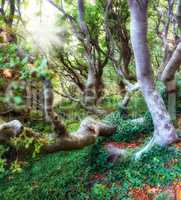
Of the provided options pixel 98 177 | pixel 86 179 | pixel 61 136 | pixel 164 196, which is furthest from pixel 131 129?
pixel 61 136

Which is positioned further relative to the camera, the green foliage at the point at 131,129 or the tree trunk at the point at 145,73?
the green foliage at the point at 131,129

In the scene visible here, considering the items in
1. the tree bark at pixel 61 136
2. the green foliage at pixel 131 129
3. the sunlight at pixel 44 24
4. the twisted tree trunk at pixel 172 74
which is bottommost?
the green foliage at pixel 131 129

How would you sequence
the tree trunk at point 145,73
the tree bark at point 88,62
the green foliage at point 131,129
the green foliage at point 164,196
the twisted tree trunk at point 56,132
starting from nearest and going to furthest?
the twisted tree trunk at point 56,132
the green foliage at point 164,196
the tree trunk at point 145,73
the tree bark at point 88,62
the green foliage at point 131,129

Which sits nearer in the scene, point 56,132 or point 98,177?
point 56,132

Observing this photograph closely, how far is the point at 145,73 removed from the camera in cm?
652

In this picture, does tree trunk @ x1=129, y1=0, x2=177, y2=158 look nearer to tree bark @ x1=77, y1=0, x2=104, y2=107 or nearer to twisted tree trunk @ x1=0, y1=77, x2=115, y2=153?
tree bark @ x1=77, y1=0, x2=104, y2=107

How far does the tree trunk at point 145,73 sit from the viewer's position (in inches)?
236

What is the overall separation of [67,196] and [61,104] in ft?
12.7

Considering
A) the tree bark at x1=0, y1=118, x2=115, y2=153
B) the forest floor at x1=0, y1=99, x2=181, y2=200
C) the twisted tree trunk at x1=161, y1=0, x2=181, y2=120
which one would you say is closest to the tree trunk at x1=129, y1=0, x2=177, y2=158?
the forest floor at x1=0, y1=99, x2=181, y2=200

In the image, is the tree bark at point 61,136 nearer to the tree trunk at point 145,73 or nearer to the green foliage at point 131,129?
the green foliage at point 131,129

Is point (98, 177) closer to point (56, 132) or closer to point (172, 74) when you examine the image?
point (56, 132)

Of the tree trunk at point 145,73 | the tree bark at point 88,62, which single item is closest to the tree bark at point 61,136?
the tree bark at point 88,62

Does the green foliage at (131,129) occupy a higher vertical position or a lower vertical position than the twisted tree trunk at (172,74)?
lower

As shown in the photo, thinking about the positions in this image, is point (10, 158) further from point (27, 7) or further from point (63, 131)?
point (27, 7)
